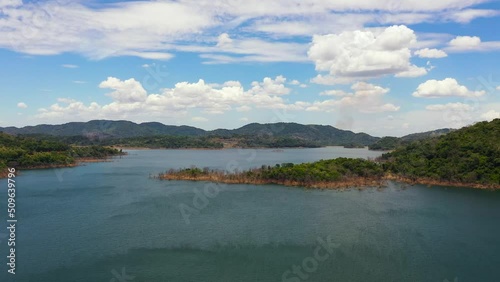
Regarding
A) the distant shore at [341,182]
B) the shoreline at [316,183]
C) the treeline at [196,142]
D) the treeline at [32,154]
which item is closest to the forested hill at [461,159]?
the distant shore at [341,182]

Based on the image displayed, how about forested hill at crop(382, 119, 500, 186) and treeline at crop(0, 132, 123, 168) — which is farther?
treeline at crop(0, 132, 123, 168)

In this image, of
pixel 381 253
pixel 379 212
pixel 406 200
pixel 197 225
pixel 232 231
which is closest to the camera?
pixel 381 253

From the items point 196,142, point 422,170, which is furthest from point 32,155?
point 196,142

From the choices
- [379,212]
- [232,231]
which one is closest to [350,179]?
[379,212]

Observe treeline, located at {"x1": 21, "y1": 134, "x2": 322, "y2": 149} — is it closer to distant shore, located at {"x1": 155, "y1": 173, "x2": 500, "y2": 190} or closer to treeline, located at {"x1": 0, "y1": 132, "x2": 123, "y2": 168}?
treeline, located at {"x1": 0, "y1": 132, "x2": 123, "y2": 168}

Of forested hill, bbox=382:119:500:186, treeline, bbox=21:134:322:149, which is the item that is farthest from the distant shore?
treeline, bbox=21:134:322:149

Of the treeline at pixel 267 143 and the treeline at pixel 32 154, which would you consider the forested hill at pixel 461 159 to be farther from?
the treeline at pixel 267 143

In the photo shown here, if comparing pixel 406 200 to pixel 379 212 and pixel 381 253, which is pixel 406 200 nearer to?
pixel 379 212
